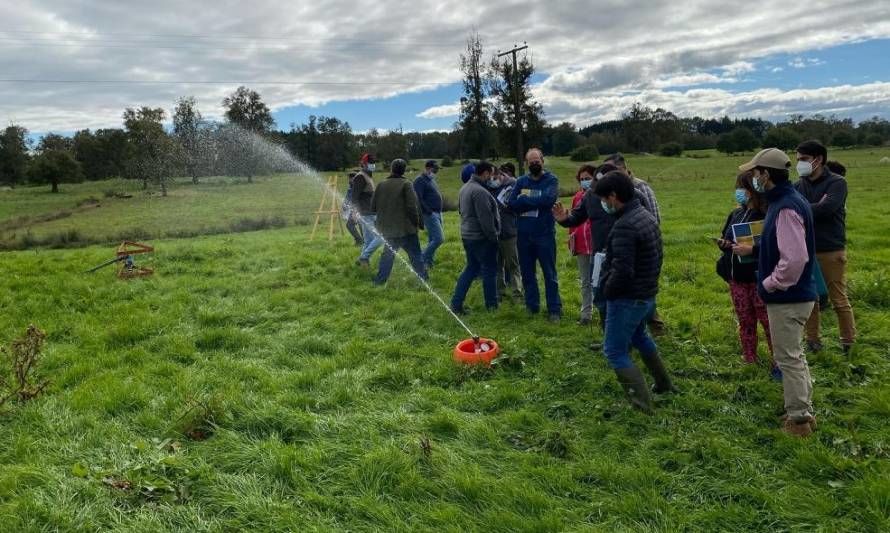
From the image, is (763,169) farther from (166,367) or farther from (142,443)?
(166,367)

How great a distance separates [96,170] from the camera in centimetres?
6625

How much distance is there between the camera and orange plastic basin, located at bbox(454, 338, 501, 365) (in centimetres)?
642

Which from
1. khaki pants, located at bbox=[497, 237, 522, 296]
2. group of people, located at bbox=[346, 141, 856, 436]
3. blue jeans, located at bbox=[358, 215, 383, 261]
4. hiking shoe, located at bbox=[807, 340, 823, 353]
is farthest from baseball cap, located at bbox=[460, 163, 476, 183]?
hiking shoe, located at bbox=[807, 340, 823, 353]

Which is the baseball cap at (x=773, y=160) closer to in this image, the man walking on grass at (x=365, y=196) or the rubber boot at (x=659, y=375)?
the rubber boot at (x=659, y=375)

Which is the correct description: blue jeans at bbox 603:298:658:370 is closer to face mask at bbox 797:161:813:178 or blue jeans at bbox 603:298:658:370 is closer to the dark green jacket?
face mask at bbox 797:161:813:178

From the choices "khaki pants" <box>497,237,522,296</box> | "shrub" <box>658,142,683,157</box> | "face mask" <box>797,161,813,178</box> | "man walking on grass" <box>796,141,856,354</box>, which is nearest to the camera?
"man walking on grass" <box>796,141,856,354</box>

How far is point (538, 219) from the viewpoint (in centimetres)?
781

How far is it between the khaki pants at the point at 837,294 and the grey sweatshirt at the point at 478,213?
411 centimetres

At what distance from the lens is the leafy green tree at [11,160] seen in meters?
60.9

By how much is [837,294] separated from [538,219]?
363cm

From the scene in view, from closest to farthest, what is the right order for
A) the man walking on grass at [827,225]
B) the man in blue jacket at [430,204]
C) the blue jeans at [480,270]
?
the man walking on grass at [827,225]
the blue jeans at [480,270]
the man in blue jacket at [430,204]

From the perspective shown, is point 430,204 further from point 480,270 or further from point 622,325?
point 622,325

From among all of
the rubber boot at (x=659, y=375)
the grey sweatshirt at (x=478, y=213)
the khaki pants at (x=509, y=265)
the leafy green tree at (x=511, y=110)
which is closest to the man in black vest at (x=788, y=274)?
the rubber boot at (x=659, y=375)

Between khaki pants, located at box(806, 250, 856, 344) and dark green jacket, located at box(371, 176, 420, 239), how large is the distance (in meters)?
6.20
